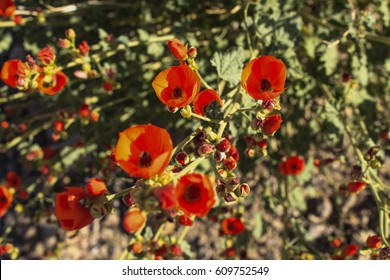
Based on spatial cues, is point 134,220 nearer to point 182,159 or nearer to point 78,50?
point 182,159

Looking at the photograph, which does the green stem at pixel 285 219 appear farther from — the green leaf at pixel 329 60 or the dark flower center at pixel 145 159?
the dark flower center at pixel 145 159

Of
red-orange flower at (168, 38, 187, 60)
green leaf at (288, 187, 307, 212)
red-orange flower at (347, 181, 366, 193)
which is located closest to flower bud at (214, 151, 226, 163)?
red-orange flower at (168, 38, 187, 60)

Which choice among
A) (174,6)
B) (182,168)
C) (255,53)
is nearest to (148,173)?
(182,168)

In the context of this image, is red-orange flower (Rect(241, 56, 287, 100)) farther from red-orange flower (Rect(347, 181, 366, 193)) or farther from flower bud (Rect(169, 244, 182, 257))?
flower bud (Rect(169, 244, 182, 257))

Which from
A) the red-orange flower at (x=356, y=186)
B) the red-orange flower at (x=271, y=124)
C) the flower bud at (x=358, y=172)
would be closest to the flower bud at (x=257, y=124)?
the red-orange flower at (x=271, y=124)
